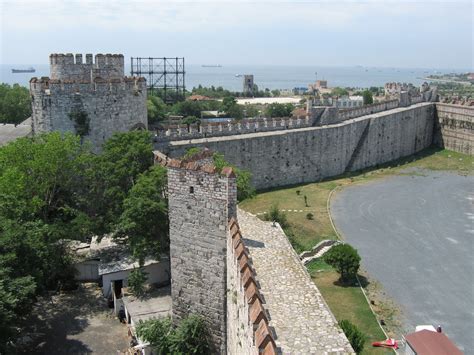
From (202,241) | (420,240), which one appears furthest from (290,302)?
(420,240)

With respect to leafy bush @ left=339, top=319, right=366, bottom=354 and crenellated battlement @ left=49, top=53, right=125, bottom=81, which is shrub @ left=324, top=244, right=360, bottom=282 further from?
crenellated battlement @ left=49, top=53, right=125, bottom=81

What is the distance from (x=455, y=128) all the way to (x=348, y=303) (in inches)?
1054

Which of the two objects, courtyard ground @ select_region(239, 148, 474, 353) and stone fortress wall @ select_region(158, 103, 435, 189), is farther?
stone fortress wall @ select_region(158, 103, 435, 189)

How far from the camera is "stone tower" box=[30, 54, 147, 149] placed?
17.1 metres

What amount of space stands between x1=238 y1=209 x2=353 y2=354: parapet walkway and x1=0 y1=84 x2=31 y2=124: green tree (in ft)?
82.6

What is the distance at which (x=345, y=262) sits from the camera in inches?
621

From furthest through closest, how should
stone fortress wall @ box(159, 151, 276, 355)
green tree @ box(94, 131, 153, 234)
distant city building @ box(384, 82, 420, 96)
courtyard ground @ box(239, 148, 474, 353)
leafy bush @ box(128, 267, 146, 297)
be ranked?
1. distant city building @ box(384, 82, 420, 96)
2. green tree @ box(94, 131, 153, 234)
3. courtyard ground @ box(239, 148, 474, 353)
4. leafy bush @ box(128, 267, 146, 297)
5. stone fortress wall @ box(159, 151, 276, 355)

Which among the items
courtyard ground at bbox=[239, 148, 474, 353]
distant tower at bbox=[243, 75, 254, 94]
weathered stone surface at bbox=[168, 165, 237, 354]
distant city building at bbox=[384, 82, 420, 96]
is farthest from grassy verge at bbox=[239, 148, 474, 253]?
distant tower at bbox=[243, 75, 254, 94]

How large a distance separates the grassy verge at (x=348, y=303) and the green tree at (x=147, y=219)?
508 cm

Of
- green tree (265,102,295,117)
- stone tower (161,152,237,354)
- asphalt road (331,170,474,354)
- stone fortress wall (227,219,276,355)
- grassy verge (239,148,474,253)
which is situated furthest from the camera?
green tree (265,102,295,117)

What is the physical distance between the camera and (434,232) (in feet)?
67.0

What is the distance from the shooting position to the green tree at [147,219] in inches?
534

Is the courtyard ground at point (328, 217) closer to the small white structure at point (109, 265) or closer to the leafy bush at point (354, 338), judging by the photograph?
the leafy bush at point (354, 338)

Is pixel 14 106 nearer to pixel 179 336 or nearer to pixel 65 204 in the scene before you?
pixel 65 204
